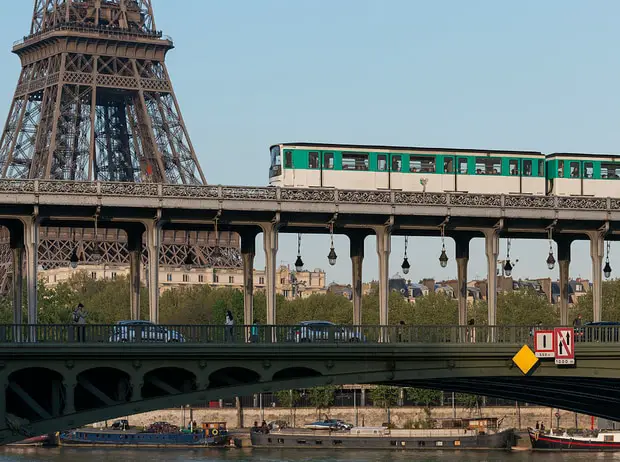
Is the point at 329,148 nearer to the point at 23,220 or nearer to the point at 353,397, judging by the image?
the point at 23,220

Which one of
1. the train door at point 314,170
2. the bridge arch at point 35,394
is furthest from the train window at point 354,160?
the bridge arch at point 35,394

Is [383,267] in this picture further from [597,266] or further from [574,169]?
[574,169]

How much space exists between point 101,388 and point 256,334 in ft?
22.6

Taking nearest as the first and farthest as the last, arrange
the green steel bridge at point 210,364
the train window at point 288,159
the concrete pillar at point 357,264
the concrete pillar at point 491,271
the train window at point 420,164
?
1. the green steel bridge at point 210,364
2. the concrete pillar at point 491,271
3. the concrete pillar at point 357,264
4. the train window at point 288,159
5. the train window at point 420,164

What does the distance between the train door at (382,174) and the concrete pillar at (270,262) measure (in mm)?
9851

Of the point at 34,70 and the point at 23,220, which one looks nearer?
the point at 23,220

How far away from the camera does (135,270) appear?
8275cm

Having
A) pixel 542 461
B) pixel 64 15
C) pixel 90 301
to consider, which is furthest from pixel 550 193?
pixel 90 301

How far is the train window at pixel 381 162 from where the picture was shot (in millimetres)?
90438

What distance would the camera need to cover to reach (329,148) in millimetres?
89250

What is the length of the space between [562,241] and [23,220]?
32.1 m

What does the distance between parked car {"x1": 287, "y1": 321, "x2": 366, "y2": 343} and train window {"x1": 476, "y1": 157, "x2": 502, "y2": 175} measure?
25.4 meters

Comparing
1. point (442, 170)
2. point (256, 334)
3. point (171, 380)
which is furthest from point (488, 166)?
point (171, 380)

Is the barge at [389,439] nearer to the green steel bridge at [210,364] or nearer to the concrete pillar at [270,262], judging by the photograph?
the concrete pillar at [270,262]
